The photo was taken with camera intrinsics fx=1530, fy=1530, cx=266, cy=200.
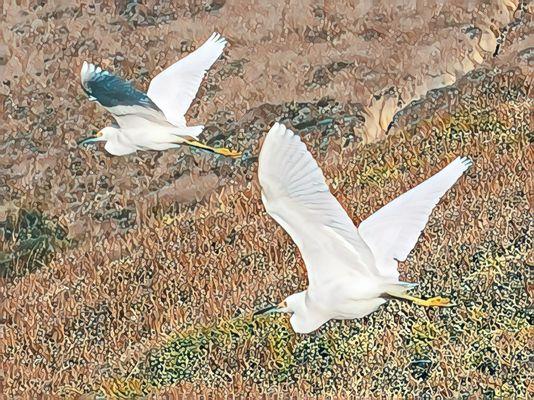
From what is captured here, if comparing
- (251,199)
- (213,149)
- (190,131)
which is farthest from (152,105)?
(251,199)

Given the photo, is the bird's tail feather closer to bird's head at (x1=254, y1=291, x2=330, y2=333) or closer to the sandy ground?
bird's head at (x1=254, y1=291, x2=330, y2=333)

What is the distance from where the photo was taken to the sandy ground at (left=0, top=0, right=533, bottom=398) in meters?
9.27

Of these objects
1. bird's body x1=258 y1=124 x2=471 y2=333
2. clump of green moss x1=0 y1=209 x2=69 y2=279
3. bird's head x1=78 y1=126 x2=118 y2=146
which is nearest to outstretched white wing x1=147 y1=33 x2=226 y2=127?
bird's head x1=78 y1=126 x2=118 y2=146


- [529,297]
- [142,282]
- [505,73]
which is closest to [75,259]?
[142,282]

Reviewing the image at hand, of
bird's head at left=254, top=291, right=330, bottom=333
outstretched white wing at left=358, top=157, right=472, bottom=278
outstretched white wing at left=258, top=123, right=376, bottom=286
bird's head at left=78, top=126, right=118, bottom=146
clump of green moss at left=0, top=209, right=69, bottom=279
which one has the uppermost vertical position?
outstretched white wing at left=258, top=123, right=376, bottom=286

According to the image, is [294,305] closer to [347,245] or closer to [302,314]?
[302,314]

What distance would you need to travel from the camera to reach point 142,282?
1145 cm

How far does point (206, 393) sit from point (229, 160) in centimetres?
760

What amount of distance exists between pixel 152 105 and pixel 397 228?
164 centimetres

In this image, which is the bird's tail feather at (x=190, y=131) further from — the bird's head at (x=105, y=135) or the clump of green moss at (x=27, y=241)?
the clump of green moss at (x=27, y=241)

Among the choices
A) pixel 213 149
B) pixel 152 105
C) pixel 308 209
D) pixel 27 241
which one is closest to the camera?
pixel 308 209

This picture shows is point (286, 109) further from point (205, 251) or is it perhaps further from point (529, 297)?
point (529, 297)

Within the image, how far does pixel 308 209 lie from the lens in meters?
6.18

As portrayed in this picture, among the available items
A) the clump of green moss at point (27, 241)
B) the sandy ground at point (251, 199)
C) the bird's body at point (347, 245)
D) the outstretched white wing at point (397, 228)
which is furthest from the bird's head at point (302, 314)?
the clump of green moss at point (27, 241)
